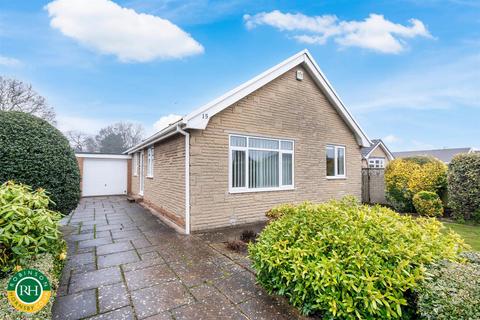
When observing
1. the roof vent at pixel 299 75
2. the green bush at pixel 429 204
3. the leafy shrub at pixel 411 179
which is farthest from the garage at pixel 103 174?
the green bush at pixel 429 204

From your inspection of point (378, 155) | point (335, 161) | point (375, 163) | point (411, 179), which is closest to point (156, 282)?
point (335, 161)

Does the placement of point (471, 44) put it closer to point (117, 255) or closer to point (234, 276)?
point (234, 276)

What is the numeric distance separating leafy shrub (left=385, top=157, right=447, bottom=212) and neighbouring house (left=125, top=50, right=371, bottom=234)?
5.34 feet

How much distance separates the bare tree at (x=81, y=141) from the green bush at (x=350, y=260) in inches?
1236

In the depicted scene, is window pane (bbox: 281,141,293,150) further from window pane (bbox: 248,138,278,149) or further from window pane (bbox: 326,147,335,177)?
window pane (bbox: 326,147,335,177)

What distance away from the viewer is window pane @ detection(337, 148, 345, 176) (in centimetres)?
1042

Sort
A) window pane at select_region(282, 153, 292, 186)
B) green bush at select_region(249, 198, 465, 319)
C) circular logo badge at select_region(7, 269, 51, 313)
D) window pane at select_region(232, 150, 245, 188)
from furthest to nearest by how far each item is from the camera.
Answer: window pane at select_region(282, 153, 292, 186), window pane at select_region(232, 150, 245, 188), green bush at select_region(249, 198, 465, 319), circular logo badge at select_region(7, 269, 51, 313)

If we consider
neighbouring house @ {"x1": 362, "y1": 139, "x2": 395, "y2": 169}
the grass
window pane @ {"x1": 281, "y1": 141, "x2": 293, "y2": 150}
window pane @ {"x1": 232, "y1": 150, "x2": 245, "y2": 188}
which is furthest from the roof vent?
neighbouring house @ {"x1": 362, "y1": 139, "x2": 395, "y2": 169}

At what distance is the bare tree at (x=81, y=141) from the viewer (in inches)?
1079

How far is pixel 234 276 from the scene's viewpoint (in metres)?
3.82

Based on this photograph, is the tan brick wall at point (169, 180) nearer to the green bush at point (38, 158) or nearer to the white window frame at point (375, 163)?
the green bush at point (38, 158)

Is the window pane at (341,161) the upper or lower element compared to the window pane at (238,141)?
lower

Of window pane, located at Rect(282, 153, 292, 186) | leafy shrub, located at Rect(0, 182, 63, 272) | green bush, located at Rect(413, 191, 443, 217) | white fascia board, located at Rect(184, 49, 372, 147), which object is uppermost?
white fascia board, located at Rect(184, 49, 372, 147)

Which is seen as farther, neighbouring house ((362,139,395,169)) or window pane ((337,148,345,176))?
neighbouring house ((362,139,395,169))
